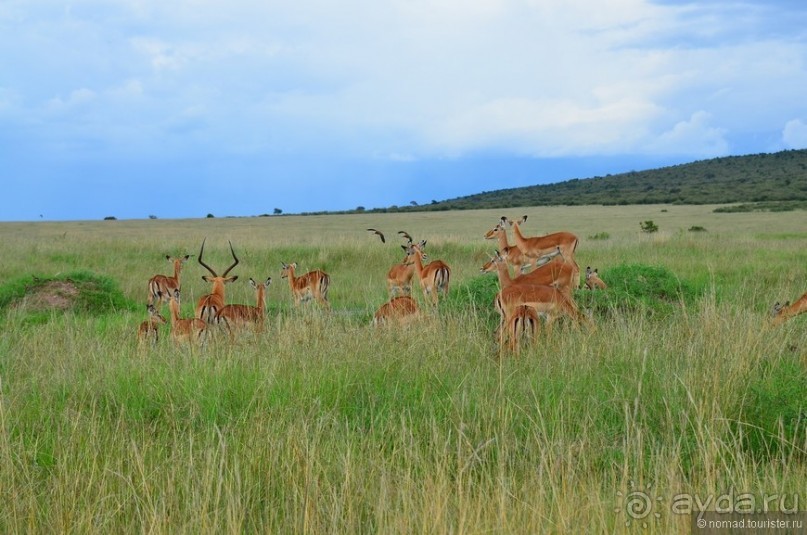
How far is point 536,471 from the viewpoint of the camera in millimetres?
3734

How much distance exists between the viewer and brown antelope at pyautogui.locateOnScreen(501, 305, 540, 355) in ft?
20.5

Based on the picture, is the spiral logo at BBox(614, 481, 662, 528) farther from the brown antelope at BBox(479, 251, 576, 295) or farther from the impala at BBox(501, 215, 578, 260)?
the impala at BBox(501, 215, 578, 260)

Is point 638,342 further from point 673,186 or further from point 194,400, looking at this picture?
point 673,186

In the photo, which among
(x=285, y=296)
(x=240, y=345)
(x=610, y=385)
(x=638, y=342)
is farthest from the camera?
(x=285, y=296)

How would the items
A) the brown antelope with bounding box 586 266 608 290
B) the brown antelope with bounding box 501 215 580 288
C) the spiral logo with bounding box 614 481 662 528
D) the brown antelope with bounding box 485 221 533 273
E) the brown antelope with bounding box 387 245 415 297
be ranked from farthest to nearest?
the brown antelope with bounding box 501 215 580 288 → the brown antelope with bounding box 485 221 533 273 → the brown antelope with bounding box 387 245 415 297 → the brown antelope with bounding box 586 266 608 290 → the spiral logo with bounding box 614 481 662 528

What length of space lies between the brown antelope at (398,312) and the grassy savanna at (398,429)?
0.40 metres

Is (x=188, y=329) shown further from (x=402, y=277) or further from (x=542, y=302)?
(x=402, y=277)

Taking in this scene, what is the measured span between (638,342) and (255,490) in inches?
126

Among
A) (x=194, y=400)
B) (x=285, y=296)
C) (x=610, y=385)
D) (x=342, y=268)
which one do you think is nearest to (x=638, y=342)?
(x=610, y=385)

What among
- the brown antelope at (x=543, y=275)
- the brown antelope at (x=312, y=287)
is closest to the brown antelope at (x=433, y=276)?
the brown antelope at (x=312, y=287)

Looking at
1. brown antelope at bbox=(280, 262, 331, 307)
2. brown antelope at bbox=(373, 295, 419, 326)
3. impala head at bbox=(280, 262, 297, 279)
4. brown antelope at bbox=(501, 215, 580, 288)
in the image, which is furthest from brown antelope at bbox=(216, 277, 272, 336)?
brown antelope at bbox=(501, 215, 580, 288)

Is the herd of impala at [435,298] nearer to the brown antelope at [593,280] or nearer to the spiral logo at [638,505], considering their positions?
the brown antelope at [593,280]

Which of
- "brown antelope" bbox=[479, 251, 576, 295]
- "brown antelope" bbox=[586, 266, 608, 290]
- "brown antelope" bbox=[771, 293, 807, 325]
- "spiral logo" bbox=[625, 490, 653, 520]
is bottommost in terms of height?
"spiral logo" bbox=[625, 490, 653, 520]

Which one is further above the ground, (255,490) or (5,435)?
(5,435)
